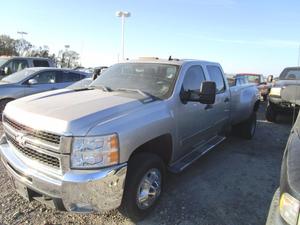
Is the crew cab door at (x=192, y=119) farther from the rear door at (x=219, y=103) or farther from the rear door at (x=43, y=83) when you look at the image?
the rear door at (x=43, y=83)

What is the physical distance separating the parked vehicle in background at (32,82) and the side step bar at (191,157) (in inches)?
230

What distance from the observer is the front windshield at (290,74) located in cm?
1086

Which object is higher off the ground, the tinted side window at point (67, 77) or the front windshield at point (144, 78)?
the front windshield at point (144, 78)

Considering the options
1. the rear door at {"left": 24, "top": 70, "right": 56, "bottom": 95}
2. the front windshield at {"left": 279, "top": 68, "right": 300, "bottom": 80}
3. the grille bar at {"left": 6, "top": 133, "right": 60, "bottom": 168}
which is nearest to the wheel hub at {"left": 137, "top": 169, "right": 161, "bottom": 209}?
the grille bar at {"left": 6, "top": 133, "right": 60, "bottom": 168}

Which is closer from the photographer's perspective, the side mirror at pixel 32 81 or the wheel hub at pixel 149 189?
the wheel hub at pixel 149 189

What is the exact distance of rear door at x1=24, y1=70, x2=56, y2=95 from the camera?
8.89 metres

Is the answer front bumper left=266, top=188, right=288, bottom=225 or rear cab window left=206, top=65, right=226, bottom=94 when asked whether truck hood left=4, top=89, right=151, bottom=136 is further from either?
rear cab window left=206, top=65, right=226, bottom=94

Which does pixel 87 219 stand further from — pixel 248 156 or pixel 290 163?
pixel 248 156

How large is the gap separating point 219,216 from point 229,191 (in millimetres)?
782

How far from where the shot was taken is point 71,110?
3.13 m

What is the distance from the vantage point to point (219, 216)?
371 centimetres

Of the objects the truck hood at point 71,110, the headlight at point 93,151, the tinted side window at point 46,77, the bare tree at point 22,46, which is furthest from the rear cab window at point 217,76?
the bare tree at point 22,46

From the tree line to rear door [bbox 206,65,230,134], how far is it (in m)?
42.0

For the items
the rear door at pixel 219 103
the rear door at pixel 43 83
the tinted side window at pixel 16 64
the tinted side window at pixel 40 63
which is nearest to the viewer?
the rear door at pixel 219 103
